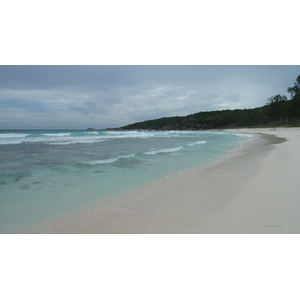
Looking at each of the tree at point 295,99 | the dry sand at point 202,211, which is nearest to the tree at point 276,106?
the tree at point 295,99

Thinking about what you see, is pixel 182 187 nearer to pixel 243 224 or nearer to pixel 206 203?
pixel 206 203

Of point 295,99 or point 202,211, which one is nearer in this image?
point 202,211

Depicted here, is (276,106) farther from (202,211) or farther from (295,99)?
(202,211)

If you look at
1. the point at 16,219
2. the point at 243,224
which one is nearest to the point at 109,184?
the point at 16,219

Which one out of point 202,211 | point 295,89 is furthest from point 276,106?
point 202,211

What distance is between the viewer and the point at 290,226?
9.73 feet

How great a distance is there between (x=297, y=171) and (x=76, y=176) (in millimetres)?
7763

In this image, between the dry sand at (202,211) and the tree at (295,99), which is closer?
the dry sand at (202,211)

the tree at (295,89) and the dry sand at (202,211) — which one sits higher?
the tree at (295,89)

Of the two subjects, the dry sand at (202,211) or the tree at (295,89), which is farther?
the tree at (295,89)

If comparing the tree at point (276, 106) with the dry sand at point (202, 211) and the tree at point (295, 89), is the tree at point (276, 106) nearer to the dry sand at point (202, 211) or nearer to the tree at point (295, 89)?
the tree at point (295, 89)

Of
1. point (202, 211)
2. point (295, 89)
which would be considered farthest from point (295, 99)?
point (202, 211)

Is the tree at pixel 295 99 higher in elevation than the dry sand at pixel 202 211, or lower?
higher

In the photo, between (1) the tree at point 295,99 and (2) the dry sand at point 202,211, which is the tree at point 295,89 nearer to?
(1) the tree at point 295,99
